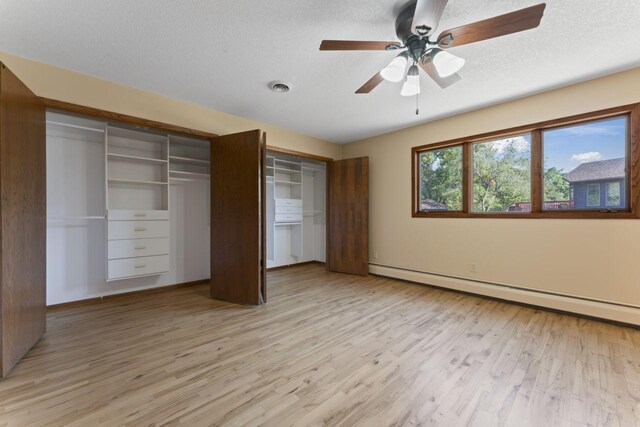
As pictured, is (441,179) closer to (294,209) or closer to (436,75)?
(436,75)

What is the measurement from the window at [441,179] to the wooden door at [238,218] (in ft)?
8.56

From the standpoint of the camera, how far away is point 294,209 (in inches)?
205

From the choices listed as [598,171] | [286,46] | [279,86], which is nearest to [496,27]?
[286,46]

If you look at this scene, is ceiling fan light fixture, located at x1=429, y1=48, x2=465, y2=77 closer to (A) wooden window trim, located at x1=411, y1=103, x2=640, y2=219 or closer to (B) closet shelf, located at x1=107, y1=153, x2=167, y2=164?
(A) wooden window trim, located at x1=411, y1=103, x2=640, y2=219

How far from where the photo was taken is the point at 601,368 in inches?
72.8

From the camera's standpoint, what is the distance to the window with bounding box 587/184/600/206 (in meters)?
2.76

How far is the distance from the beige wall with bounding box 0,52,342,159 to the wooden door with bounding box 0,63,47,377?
1.47 feet

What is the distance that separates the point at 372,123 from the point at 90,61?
342 centimetres

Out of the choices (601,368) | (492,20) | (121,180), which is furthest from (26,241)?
(601,368)

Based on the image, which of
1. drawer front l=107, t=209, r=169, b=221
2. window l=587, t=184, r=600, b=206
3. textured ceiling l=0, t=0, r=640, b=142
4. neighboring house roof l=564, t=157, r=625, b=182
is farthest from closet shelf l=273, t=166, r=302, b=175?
window l=587, t=184, r=600, b=206

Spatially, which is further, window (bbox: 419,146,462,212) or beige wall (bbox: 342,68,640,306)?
window (bbox: 419,146,462,212)

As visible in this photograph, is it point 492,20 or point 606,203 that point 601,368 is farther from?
point 492,20

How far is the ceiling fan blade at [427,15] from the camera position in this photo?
1382mm

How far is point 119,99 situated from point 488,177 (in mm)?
4651
